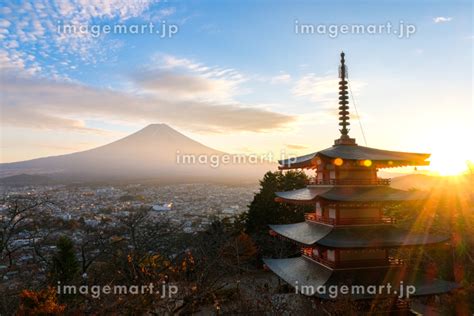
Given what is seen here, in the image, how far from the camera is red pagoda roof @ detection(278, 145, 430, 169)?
1480cm

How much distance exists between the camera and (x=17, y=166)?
134m

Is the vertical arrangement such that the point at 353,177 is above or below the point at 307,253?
above

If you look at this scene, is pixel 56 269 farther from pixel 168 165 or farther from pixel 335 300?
pixel 168 165

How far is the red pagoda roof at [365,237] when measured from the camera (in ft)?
46.0

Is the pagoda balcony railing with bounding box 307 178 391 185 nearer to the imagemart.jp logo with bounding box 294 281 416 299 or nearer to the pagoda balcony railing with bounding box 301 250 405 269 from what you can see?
the pagoda balcony railing with bounding box 301 250 405 269

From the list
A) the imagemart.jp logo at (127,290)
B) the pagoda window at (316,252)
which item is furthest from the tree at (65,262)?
the pagoda window at (316,252)

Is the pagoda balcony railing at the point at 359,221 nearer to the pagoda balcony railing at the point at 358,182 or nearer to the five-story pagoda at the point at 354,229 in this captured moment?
the five-story pagoda at the point at 354,229

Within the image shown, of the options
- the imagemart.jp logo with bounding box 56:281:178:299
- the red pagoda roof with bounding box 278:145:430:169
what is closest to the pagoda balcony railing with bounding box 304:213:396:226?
the red pagoda roof with bounding box 278:145:430:169

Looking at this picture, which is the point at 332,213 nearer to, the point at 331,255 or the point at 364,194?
the point at 364,194

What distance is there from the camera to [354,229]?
1504 centimetres

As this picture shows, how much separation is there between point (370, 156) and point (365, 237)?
321 centimetres

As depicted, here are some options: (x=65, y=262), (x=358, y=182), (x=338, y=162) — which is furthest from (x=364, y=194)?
(x=65, y=262)

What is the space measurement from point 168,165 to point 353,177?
141859mm

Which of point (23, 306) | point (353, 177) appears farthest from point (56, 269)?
point (353, 177)
